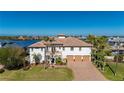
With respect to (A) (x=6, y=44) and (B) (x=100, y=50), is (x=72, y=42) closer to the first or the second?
(B) (x=100, y=50)

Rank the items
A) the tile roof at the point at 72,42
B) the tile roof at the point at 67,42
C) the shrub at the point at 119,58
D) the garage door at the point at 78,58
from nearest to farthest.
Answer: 1. the tile roof at the point at 67,42
2. the tile roof at the point at 72,42
3. the garage door at the point at 78,58
4. the shrub at the point at 119,58

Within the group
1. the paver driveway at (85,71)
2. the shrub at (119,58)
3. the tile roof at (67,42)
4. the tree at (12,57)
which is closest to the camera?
the paver driveway at (85,71)

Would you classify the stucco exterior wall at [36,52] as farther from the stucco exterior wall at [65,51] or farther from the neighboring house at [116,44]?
the neighboring house at [116,44]

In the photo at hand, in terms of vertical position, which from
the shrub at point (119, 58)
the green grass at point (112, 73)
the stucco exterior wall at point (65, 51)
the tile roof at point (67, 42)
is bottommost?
the green grass at point (112, 73)

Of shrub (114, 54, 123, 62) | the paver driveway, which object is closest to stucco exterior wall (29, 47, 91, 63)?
the paver driveway

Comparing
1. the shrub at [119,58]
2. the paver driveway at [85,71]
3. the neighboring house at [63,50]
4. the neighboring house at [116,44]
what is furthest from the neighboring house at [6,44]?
the shrub at [119,58]
